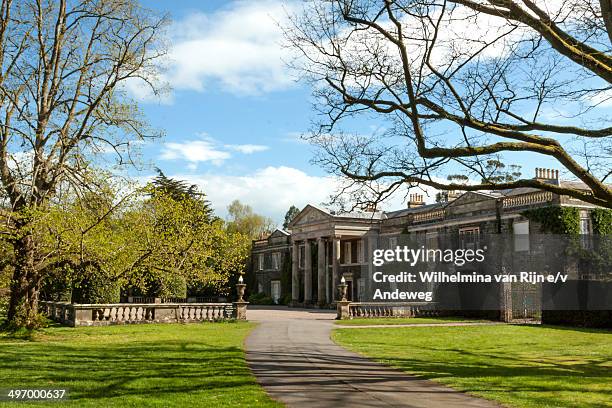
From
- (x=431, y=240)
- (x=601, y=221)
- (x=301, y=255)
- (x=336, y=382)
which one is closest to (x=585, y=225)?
(x=601, y=221)

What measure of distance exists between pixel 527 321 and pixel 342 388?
2480 centimetres

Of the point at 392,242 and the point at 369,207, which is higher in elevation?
the point at 392,242

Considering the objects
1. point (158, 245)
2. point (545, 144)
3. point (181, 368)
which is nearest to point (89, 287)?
point (158, 245)

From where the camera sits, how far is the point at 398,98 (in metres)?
13.3

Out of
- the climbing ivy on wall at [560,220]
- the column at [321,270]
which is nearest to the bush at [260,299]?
the column at [321,270]

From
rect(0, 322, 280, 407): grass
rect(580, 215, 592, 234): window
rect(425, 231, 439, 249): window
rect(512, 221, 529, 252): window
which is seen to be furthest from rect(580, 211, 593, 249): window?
rect(0, 322, 280, 407): grass

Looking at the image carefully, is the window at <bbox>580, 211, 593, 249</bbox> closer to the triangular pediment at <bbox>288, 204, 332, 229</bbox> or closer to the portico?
the portico

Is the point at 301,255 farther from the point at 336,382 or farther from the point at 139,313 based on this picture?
the point at 336,382

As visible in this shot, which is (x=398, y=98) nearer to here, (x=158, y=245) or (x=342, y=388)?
(x=342, y=388)

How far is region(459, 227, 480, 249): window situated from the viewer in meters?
40.8

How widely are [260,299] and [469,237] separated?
2868 centimetres

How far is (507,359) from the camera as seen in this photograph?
1644cm

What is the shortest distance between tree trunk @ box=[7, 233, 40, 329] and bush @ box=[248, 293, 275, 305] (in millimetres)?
42882

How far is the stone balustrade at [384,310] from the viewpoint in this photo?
33.7 meters
